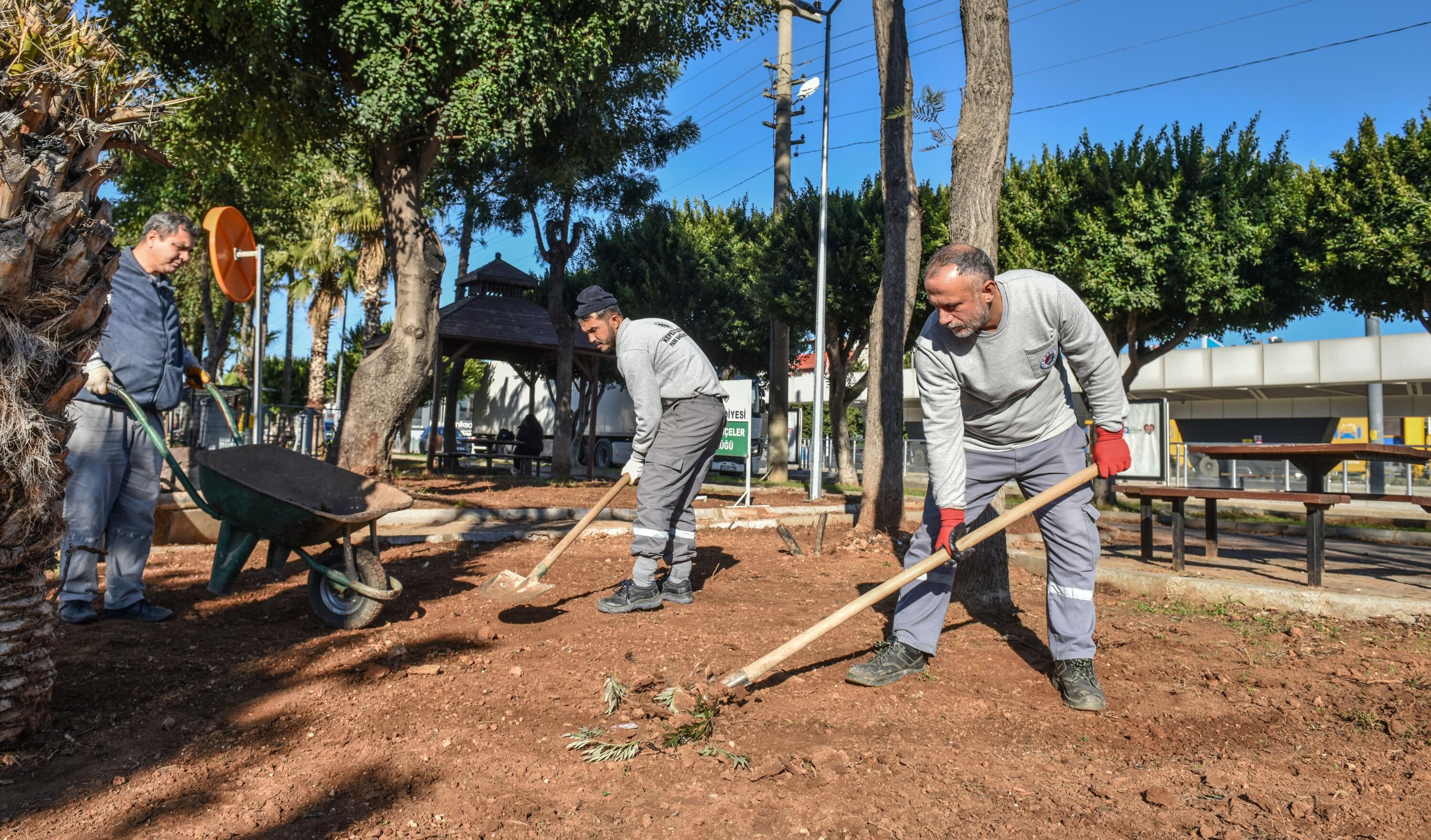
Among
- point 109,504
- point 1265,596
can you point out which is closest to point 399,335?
point 109,504

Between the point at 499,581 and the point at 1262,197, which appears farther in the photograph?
the point at 1262,197

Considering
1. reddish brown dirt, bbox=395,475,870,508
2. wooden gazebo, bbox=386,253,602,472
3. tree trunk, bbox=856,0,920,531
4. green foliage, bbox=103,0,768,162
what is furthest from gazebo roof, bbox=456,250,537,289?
tree trunk, bbox=856,0,920,531

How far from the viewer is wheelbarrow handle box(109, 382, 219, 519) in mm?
3715

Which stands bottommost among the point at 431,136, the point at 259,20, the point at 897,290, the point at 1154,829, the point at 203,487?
the point at 1154,829

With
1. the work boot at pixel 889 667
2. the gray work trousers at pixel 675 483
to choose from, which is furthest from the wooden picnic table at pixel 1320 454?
the gray work trousers at pixel 675 483

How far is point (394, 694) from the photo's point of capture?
310 cm

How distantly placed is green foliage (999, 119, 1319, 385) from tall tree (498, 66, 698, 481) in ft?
22.7

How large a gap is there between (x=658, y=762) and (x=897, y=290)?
5.91 meters

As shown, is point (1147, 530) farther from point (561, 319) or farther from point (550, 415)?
point (550, 415)

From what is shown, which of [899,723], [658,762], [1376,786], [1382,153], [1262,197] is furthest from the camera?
[1262,197]

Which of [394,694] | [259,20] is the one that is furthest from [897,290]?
[259,20]

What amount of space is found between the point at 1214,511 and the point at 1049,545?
3933mm

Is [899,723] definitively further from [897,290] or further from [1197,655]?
[897,290]

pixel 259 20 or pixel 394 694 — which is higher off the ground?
pixel 259 20
